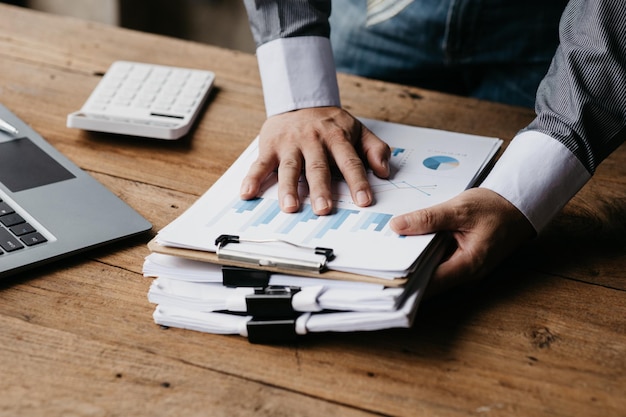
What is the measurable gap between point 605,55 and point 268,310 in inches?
18.7

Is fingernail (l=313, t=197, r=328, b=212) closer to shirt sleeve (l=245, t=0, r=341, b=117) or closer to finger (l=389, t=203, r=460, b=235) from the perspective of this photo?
finger (l=389, t=203, r=460, b=235)

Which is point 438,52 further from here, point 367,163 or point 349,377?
point 349,377

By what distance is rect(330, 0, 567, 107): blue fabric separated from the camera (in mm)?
1229

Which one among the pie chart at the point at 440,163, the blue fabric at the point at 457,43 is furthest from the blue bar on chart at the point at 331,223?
the blue fabric at the point at 457,43

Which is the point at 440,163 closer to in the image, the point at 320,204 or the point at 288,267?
the point at 320,204

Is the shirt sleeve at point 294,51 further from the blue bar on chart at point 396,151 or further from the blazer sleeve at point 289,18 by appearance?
the blue bar on chart at point 396,151

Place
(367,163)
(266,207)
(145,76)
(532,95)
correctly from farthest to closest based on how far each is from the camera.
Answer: (532,95) → (145,76) → (367,163) → (266,207)

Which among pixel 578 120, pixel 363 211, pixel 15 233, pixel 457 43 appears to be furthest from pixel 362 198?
pixel 457 43

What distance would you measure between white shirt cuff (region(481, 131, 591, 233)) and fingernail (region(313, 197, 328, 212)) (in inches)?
6.8

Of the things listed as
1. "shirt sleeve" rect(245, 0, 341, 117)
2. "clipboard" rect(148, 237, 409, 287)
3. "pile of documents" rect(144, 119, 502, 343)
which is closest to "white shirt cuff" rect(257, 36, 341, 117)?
"shirt sleeve" rect(245, 0, 341, 117)

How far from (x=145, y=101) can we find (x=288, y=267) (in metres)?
0.48

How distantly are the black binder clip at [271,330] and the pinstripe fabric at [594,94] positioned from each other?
14.8 inches

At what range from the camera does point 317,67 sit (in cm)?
101

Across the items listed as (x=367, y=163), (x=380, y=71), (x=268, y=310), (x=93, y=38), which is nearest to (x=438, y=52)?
(x=380, y=71)
